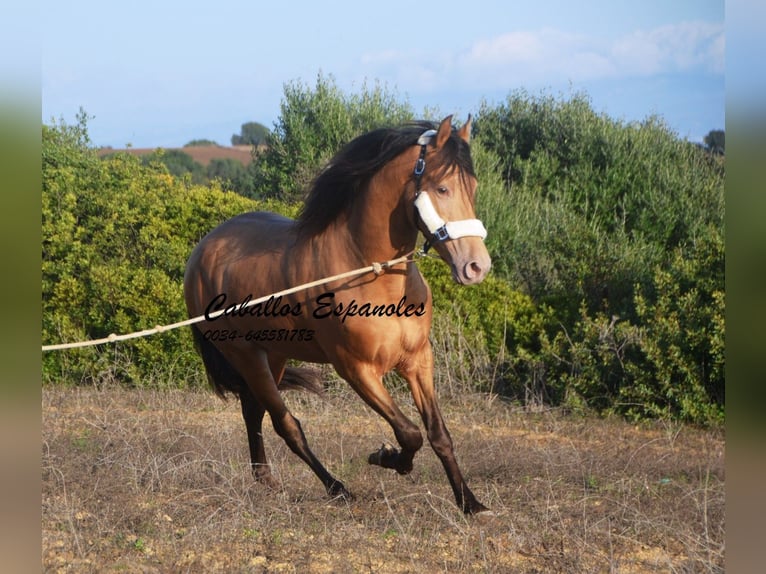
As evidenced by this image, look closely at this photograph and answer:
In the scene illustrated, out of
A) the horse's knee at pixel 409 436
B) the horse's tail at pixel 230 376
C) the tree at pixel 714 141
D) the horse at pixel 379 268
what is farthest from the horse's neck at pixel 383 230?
the tree at pixel 714 141

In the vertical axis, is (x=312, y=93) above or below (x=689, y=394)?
above

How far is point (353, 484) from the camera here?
5820 mm

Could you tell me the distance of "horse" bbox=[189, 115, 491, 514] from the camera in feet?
14.9

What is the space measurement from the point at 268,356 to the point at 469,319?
12.4 feet

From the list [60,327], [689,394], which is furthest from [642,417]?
[60,327]

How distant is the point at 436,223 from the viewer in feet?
14.7

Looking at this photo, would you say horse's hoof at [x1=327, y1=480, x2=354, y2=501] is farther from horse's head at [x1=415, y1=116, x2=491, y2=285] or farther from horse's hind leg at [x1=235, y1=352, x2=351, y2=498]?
horse's head at [x1=415, y1=116, x2=491, y2=285]

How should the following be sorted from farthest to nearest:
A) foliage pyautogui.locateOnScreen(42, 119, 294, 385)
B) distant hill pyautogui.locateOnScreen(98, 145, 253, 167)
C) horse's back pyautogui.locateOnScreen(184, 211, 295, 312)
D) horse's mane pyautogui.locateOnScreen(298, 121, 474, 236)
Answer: distant hill pyautogui.locateOnScreen(98, 145, 253, 167)
foliage pyautogui.locateOnScreen(42, 119, 294, 385)
horse's back pyautogui.locateOnScreen(184, 211, 295, 312)
horse's mane pyautogui.locateOnScreen(298, 121, 474, 236)

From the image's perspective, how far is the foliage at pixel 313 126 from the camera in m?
13.6

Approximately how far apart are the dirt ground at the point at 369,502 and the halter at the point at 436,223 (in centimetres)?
141

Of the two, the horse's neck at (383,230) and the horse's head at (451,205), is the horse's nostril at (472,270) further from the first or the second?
the horse's neck at (383,230)

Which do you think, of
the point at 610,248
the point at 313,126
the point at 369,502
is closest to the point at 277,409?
the point at 369,502

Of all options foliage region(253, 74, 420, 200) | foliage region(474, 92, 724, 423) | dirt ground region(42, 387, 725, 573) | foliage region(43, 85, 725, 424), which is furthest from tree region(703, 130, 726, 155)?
dirt ground region(42, 387, 725, 573)
